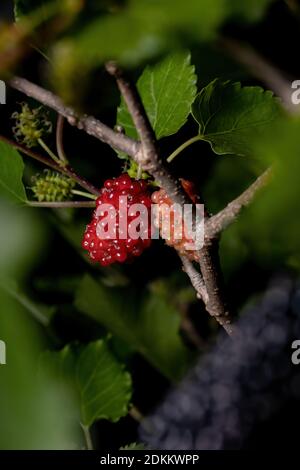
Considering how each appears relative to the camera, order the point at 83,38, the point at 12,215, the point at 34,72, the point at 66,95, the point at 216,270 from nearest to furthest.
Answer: the point at 83,38 → the point at 66,95 → the point at 216,270 → the point at 34,72 → the point at 12,215

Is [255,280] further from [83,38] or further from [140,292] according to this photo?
[83,38]

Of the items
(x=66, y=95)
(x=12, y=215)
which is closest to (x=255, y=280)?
(x=12, y=215)

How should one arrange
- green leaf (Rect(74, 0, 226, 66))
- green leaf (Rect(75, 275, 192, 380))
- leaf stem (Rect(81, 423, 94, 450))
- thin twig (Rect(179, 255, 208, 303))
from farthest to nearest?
green leaf (Rect(75, 275, 192, 380)), leaf stem (Rect(81, 423, 94, 450)), thin twig (Rect(179, 255, 208, 303)), green leaf (Rect(74, 0, 226, 66))

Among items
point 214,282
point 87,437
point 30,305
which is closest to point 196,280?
point 214,282

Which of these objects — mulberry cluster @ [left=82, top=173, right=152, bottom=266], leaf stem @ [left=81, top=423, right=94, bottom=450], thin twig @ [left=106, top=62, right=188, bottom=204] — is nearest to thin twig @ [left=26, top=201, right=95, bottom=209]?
mulberry cluster @ [left=82, top=173, right=152, bottom=266]

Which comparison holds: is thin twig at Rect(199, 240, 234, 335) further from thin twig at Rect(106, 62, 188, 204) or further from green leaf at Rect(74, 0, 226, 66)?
green leaf at Rect(74, 0, 226, 66)

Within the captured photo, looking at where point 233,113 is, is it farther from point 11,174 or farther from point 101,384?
point 101,384

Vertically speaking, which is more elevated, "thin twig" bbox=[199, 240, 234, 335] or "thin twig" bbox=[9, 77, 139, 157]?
"thin twig" bbox=[9, 77, 139, 157]
